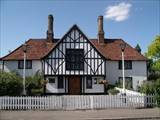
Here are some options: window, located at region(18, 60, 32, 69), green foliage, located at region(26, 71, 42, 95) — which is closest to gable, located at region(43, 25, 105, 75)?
green foliage, located at region(26, 71, 42, 95)

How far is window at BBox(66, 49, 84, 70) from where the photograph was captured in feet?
111

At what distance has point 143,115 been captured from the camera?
56.1 feet

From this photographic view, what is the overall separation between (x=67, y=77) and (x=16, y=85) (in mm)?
12087

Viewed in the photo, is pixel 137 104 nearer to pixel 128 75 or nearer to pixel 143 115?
pixel 143 115

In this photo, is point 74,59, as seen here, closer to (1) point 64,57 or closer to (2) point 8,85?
(1) point 64,57

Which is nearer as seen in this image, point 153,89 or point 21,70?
point 153,89

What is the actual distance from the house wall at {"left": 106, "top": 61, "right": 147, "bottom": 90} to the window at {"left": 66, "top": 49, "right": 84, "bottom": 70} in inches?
169

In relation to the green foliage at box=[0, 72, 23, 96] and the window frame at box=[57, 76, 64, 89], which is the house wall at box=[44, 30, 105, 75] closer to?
the window frame at box=[57, 76, 64, 89]

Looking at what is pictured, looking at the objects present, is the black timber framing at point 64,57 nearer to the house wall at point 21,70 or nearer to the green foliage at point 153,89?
the house wall at point 21,70

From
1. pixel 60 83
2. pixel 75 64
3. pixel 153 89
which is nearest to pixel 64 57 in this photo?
pixel 75 64

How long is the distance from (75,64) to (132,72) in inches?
299

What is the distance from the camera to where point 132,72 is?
36.9 metres

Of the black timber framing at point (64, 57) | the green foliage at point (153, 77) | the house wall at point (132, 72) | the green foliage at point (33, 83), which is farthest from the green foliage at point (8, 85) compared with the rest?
the green foliage at point (153, 77)

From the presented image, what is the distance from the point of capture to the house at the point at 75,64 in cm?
3372
